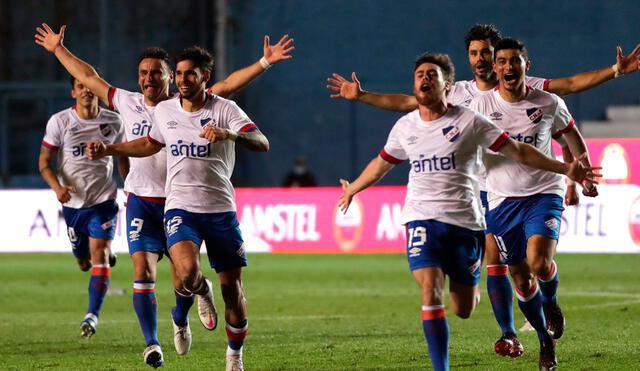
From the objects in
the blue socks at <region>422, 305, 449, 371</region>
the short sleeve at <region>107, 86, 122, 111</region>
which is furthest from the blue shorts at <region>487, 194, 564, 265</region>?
the short sleeve at <region>107, 86, 122, 111</region>

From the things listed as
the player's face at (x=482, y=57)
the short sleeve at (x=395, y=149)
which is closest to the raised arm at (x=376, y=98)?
the player's face at (x=482, y=57)

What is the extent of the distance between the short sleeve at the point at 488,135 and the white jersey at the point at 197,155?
149cm

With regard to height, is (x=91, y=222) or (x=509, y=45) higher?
(x=509, y=45)

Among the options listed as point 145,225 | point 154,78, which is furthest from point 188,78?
point 145,225

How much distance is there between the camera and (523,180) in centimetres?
815

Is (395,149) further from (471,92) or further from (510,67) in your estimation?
(471,92)

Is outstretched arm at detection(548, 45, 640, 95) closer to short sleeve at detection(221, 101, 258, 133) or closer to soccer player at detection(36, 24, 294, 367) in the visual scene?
soccer player at detection(36, 24, 294, 367)

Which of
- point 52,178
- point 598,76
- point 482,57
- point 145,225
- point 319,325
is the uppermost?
point 482,57

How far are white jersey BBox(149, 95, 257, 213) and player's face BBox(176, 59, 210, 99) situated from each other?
134 millimetres

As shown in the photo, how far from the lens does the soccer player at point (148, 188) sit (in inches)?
328

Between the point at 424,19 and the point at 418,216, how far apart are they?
20974mm

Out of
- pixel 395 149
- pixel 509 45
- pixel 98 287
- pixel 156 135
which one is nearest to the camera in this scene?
pixel 395 149

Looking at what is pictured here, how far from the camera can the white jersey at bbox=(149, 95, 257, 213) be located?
7641 millimetres

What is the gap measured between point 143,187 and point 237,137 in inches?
57.0
